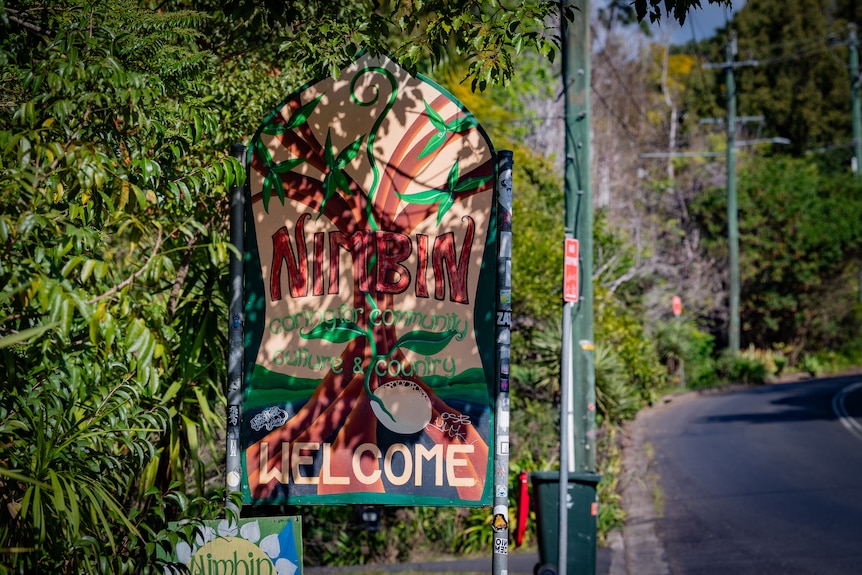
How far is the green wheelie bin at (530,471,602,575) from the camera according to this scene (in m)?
8.53

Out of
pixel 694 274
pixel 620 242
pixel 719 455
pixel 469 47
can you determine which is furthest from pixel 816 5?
pixel 469 47

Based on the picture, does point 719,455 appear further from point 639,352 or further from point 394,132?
point 394,132

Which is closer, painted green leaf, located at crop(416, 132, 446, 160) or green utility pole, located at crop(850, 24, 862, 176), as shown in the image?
painted green leaf, located at crop(416, 132, 446, 160)

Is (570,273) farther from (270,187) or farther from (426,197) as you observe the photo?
(270,187)

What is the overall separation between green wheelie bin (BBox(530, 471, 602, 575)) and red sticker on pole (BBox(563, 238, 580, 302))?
76.3 inches

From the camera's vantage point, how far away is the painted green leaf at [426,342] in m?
5.75

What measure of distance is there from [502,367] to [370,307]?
856mm

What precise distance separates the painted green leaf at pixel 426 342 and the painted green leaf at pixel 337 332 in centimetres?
23

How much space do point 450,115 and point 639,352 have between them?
46.5 feet

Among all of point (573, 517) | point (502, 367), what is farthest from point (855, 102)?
point (502, 367)

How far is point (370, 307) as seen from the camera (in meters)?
5.77

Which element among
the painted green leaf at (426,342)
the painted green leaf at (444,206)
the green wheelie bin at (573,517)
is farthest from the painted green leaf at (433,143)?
the green wheelie bin at (573,517)

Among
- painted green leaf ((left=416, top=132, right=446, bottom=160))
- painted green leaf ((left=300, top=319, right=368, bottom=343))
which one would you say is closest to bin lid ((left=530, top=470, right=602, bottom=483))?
painted green leaf ((left=300, top=319, right=368, bottom=343))

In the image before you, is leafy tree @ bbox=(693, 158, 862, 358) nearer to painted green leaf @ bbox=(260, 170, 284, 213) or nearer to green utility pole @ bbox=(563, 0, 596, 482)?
green utility pole @ bbox=(563, 0, 596, 482)
